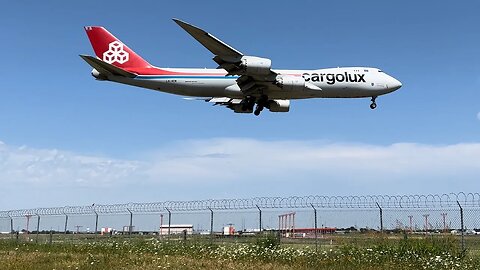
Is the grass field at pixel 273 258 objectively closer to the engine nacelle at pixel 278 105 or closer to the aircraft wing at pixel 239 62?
the aircraft wing at pixel 239 62

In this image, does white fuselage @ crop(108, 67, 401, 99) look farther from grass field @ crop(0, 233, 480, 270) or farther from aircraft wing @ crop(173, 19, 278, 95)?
grass field @ crop(0, 233, 480, 270)

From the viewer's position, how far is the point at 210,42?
29.7 meters

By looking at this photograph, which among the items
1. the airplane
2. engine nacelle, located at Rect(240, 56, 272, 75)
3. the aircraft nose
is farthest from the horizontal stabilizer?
the aircraft nose

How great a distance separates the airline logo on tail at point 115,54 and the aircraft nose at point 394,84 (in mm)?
19648

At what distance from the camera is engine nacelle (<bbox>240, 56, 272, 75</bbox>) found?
31156 millimetres

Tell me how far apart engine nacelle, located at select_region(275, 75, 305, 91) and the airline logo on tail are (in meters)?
13.8

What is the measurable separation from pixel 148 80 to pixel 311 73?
11.3 meters

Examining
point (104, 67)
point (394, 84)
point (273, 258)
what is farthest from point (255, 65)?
point (273, 258)

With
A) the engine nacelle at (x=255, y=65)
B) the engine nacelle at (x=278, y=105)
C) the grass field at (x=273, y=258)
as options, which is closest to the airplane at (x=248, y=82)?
the engine nacelle at (x=278, y=105)

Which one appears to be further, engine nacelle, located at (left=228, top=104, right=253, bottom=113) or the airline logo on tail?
the airline logo on tail

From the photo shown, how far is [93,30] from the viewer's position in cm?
4297

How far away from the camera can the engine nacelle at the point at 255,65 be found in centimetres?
3116

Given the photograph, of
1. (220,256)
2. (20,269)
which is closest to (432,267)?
(220,256)

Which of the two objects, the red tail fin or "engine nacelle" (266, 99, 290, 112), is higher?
the red tail fin
